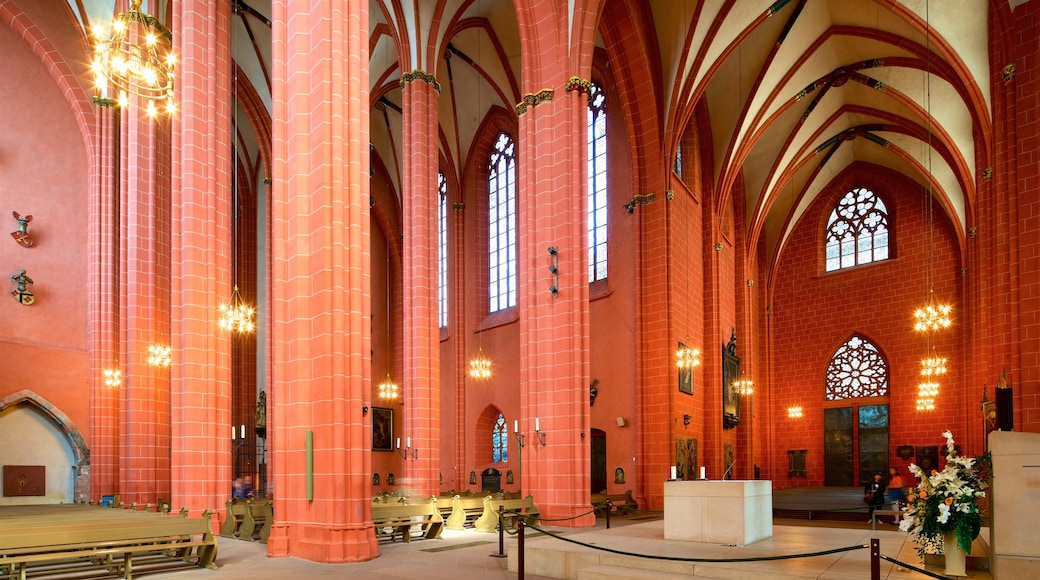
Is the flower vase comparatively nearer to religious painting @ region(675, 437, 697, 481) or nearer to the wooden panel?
religious painting @ region(675, 437, 697, 481)

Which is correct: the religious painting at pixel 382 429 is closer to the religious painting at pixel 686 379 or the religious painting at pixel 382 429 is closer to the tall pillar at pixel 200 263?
the religious painting at pixel 686 379

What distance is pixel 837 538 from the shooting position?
384 inches

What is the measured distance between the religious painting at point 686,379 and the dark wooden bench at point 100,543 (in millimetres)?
14337

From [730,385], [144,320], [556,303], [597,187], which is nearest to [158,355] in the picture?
[144,320]

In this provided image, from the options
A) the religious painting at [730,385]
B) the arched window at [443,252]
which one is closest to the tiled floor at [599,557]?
the religious painting at [730,385]

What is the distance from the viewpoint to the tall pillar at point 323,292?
961 centimetres

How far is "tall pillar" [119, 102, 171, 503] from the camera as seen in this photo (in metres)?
15.7

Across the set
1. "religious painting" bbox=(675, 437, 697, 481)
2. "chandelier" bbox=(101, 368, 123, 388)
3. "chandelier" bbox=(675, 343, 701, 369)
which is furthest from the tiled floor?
"chandelier" bbox=(675, 343, 701, 369)

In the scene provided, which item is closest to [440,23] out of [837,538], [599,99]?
[599,99]

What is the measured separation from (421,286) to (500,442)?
1086 centimetres

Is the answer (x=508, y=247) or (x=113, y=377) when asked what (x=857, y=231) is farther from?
(x=113, y=377)

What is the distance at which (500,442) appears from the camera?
26391 millimetres

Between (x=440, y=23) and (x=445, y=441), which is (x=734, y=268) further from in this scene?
(x=440, y=23)

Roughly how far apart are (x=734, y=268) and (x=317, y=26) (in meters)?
22.0
